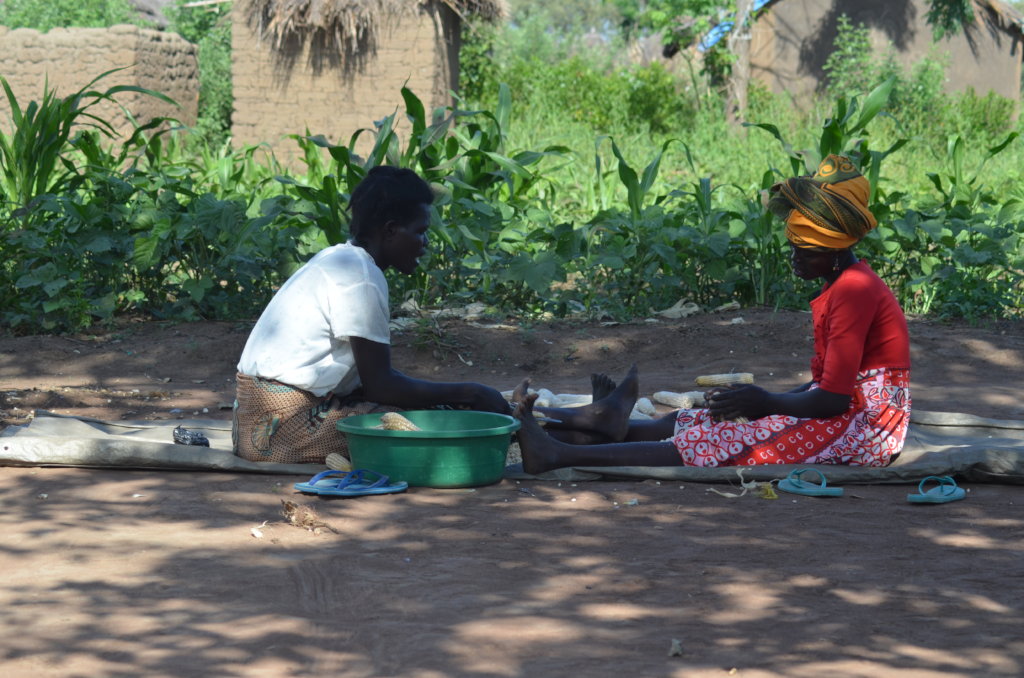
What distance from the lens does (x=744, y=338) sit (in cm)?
618

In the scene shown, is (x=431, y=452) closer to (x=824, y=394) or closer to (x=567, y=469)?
(x=567, y=469)

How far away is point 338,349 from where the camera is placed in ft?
12.4

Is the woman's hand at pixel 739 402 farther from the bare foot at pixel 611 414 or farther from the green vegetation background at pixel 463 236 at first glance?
the green vegetation background at pixel 463 236

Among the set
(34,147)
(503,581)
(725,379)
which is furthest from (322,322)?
(34,147)

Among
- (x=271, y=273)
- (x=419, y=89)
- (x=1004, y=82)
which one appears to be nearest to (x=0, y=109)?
(x=419, y=89)

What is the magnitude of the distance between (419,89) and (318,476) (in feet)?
28.0

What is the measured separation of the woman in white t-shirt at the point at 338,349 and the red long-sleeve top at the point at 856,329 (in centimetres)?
110

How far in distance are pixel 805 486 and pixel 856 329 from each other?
523 mm

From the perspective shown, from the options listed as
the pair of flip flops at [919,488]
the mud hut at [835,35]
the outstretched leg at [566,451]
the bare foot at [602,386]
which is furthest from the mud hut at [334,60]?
the pair of flip flops at [919,488]

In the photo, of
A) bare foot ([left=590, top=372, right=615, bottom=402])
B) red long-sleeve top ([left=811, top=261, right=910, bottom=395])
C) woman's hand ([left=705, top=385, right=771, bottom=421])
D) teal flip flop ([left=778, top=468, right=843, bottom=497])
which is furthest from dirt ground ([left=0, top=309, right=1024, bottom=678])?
bare foot ([left=590, top=372, right=615, bottom=402])

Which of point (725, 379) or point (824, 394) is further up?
point (824, 394)

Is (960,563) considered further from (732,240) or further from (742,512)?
(732,240)

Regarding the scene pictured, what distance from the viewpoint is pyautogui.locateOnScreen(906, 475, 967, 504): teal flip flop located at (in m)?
3.49

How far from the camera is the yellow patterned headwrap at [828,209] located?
11.7 ft
